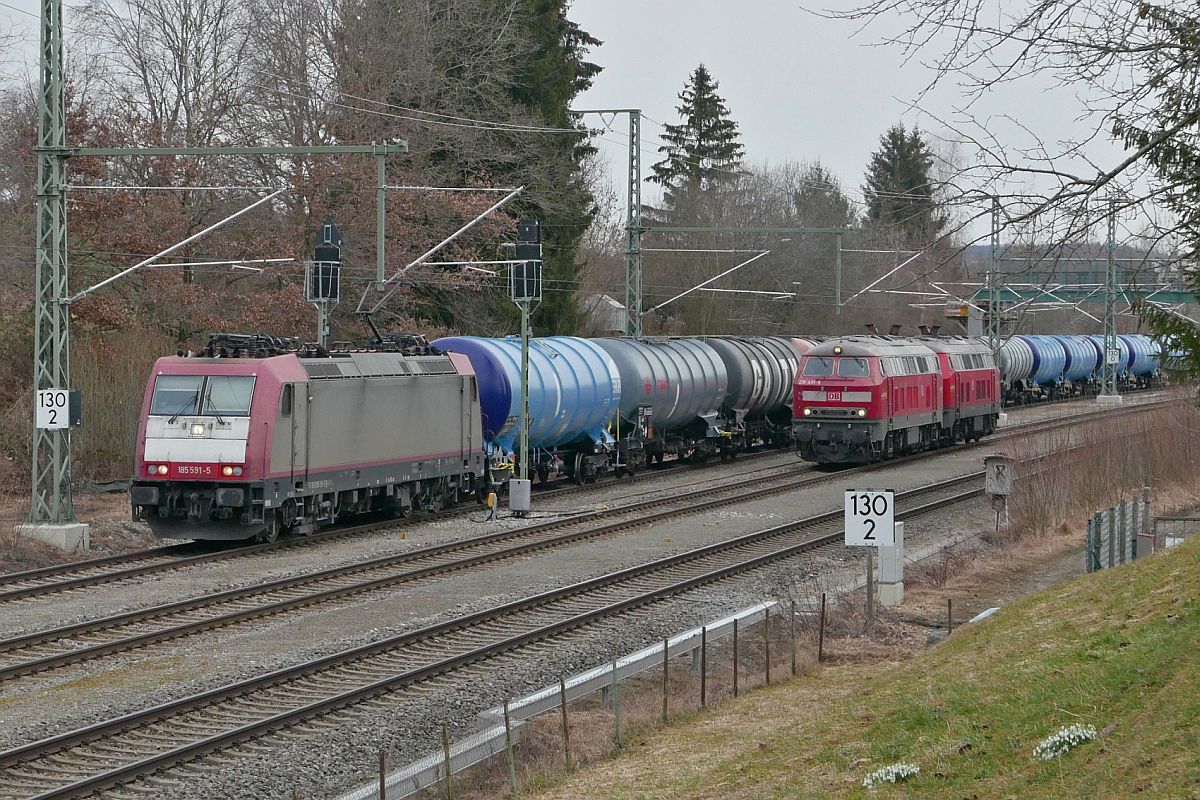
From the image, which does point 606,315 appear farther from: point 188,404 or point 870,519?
point 870,519

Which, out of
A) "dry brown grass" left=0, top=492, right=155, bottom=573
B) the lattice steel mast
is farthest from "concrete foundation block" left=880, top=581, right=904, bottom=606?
the lattice steel mast

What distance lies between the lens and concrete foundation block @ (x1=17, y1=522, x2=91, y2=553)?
73.8ft

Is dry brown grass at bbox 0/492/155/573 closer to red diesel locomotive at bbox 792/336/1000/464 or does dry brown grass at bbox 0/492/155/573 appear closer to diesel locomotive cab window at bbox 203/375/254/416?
diesel locomotive cab window at bbox 203/375/254/416

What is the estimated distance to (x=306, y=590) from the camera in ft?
63.0

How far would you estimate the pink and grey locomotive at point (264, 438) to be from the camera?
22156 mm

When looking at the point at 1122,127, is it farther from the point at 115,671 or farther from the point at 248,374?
the point at 248,374

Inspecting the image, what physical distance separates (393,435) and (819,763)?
17196mm

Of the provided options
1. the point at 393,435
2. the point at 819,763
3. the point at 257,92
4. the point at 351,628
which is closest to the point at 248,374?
the point at 393,435

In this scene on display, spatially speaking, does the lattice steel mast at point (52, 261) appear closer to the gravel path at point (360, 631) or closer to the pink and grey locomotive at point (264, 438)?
the pink and grey locomotive at point (264, 438)

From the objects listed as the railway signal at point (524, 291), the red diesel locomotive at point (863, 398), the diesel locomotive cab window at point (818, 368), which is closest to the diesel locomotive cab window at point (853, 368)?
the red diesel locomotive at point (863, 398)

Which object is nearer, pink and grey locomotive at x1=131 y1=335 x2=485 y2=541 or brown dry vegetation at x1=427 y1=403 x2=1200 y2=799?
brown dry vegetation at x1=427 y1=403 x2=1200 y2=799

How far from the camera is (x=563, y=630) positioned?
1659cm

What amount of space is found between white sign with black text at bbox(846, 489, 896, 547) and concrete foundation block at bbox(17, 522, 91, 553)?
506 inches

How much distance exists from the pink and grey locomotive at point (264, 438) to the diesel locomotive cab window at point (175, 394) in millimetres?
16
